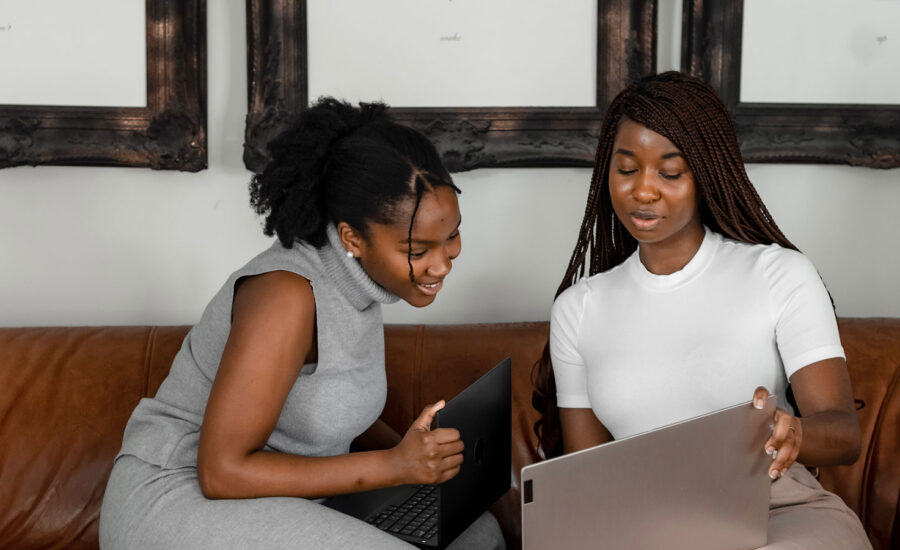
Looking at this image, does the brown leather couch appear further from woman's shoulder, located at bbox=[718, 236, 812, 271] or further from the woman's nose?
the woman's nose

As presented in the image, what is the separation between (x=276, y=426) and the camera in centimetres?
133

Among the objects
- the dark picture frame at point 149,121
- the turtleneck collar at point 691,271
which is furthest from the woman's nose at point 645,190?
the dark picture frame at point 149,121

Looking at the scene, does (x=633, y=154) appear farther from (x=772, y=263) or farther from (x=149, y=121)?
(x=149, y=121)

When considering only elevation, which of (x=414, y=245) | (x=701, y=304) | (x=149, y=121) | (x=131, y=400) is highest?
(x=149, y=121)

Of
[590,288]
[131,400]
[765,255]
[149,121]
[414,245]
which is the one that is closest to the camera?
[414,245]

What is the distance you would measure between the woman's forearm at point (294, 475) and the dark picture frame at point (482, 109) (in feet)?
2.77

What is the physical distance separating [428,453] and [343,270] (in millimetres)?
321

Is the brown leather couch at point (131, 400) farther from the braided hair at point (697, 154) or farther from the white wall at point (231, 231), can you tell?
the braided hair at point (697, 154)

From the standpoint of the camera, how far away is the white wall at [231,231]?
190 cm

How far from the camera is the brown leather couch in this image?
1.59 m

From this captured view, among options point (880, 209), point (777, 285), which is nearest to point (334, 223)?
point (777, 285)

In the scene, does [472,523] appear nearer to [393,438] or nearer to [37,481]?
[393,438]

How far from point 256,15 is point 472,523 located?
1.13 meters

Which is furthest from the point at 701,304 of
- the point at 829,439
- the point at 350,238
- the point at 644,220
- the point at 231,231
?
the point at 231,231
